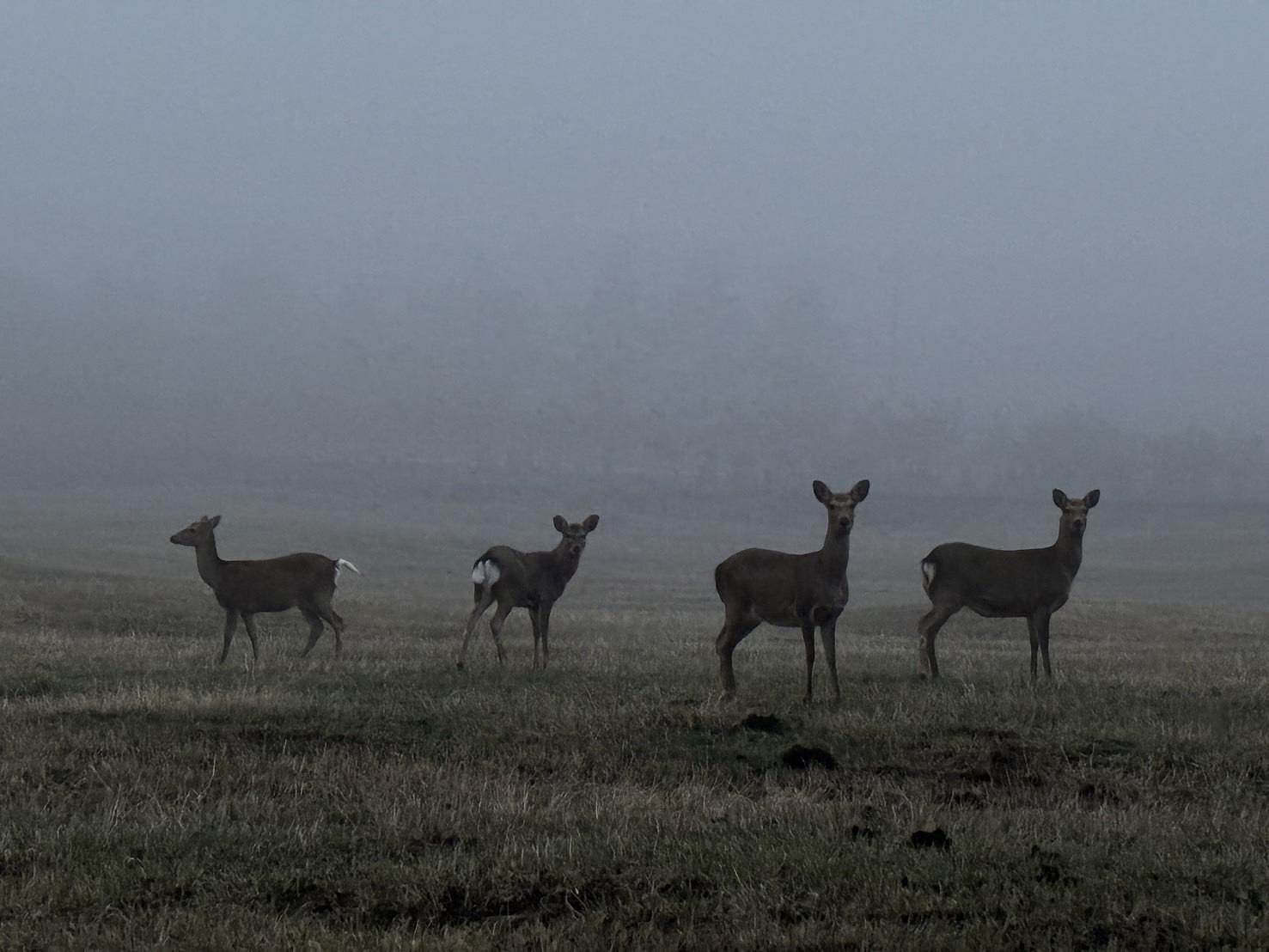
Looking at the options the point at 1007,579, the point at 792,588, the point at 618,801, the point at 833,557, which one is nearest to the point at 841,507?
the point at 833,557

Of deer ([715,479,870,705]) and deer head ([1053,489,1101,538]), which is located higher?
deer head ([1053,489,1101,538])

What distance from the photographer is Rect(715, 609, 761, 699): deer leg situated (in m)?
12.9

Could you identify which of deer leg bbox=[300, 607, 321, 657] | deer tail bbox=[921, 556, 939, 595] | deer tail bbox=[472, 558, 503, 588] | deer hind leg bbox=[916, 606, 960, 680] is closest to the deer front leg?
deer hind leg bbox=[916, 606, 960, 680]

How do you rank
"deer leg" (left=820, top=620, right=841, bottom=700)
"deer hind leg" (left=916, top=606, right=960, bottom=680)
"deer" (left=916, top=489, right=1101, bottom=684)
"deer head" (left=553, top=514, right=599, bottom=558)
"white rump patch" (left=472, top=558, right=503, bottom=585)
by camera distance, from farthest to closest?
"deer head" (left=553, top=514, right=599, bottom=558), "white rump patch" (left=472, top=558, right=503, bottom=585), "deer" (left=916, top=489, right=1101, bottom=684), "deer hind leg" (left=916, top=606, right=960, bottom=680), "deer leg" (left=820, top=620, right=841, bottom=700)

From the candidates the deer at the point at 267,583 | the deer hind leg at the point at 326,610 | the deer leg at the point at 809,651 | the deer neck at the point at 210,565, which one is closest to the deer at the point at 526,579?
the deer at the point at 267,583

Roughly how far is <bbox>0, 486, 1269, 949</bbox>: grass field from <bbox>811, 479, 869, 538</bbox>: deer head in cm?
150

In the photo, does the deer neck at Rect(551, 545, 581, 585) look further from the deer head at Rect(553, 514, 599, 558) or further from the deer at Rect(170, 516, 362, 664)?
the deer at Rect(170, 516, 362, 664)

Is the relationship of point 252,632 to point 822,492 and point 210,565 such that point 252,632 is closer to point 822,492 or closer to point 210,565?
point 210,565

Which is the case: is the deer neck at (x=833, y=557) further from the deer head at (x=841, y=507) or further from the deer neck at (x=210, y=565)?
the deer neck at (x=210, y=565)

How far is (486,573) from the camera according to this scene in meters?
16.9

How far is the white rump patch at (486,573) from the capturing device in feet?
55.3

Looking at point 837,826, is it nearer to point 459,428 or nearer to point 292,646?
point 292,646

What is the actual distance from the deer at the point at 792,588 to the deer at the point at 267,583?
5.87m

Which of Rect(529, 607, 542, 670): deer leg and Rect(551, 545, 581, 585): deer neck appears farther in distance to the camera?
Rect(551, 545, 581, 585): deer neck
